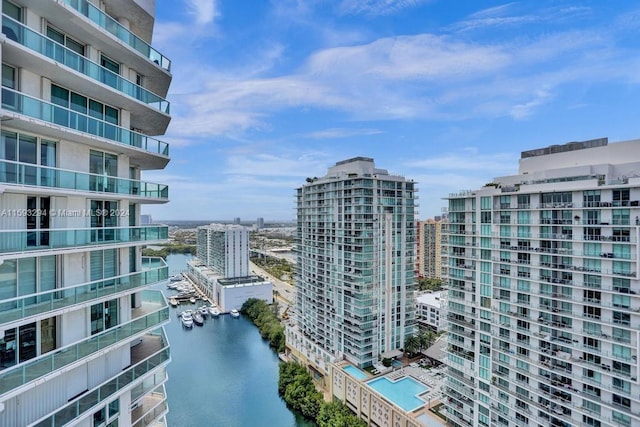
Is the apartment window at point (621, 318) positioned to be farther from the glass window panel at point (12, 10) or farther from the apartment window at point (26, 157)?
the glass window panel at point (12, 10)

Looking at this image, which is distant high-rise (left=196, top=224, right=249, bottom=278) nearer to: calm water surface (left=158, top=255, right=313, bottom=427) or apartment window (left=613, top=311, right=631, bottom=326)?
calm water surface (left=158, top=255, right=313, bottom=427)

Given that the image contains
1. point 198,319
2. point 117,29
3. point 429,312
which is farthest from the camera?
point 198,319

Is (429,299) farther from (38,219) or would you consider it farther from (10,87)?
(10,87)

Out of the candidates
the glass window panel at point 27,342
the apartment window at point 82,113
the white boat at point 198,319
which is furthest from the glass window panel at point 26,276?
the white boat at point 198,319

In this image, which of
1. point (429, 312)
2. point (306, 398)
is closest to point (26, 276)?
point (306, 398)

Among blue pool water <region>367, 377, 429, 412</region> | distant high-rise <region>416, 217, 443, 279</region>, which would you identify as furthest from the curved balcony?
distant high-rise <region>416, 217, 443, 279</region>

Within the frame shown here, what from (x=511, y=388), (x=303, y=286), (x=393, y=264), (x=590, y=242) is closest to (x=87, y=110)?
(x=590, y=242)
